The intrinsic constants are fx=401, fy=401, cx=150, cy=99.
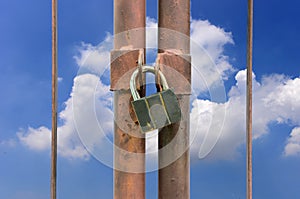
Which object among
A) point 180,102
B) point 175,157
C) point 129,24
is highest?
point 129,24

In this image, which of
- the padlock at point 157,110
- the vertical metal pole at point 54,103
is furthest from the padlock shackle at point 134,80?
the vertical metal pole at point 54,103

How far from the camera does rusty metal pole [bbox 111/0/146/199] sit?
798mm

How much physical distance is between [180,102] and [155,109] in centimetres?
8

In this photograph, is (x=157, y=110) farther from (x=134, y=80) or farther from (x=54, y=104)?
(x=54, y=104)

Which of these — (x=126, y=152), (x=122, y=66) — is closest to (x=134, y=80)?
(x=122, y=66)

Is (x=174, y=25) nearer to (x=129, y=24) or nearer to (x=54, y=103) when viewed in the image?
(x=129, y=24)

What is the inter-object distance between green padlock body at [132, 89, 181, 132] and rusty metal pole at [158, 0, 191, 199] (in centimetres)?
5

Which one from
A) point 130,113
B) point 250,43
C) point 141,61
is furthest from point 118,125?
Result: point 250,43

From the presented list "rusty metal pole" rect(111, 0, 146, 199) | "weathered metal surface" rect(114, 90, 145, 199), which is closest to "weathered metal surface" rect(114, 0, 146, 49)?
"rusty metal pole" rect(111, 0, 146, 199)

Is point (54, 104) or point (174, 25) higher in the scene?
point (174, 25)

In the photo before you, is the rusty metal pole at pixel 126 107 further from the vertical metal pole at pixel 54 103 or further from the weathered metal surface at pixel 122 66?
the vertical metal pole at pixel 54 103

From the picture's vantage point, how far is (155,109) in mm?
755

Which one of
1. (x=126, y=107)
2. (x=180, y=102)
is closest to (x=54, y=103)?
(x=126, y=107)

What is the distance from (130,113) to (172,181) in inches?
6.7
